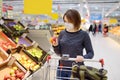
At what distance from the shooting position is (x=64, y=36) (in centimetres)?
336

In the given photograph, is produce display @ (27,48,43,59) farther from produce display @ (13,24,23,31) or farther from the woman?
the woman

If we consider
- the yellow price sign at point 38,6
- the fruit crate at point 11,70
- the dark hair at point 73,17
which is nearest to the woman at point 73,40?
the dark hair at point 73,17

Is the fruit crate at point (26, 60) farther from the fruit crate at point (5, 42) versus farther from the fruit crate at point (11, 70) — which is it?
the fruit crate at point (11, 70)

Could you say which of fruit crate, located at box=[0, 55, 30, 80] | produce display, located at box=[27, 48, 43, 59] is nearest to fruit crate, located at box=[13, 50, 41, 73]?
fruit crate, located at box=[0, 55, 30, 80]

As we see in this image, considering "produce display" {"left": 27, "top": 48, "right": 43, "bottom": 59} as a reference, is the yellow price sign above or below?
above

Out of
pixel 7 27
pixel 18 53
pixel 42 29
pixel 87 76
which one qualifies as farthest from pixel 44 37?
pixel 87 76

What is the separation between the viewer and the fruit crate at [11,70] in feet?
13.5

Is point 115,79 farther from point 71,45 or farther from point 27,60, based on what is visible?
point 71,45

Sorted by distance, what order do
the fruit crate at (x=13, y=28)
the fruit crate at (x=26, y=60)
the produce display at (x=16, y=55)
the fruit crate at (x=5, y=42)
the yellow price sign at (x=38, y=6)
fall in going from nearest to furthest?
the produce display at (x=16, y=55)
the fruit crate at (x=26, y=60)
the fruit crate at (x=5, y=42)
the fruit crate at (x=13, y=28)
the yellow price sign at (x=38, y=6)

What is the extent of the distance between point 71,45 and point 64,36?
172 mm

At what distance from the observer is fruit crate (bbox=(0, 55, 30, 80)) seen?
4.11 m

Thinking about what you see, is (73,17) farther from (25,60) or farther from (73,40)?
(25,60)

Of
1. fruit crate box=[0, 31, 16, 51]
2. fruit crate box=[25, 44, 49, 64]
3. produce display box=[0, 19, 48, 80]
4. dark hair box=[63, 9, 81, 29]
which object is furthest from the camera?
fruit crate box=[25, 44, 49, 64]

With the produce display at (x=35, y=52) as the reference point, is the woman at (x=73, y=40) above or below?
above
